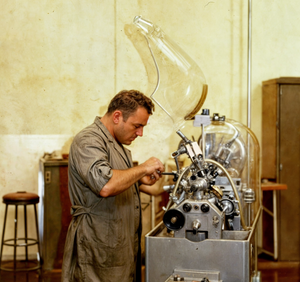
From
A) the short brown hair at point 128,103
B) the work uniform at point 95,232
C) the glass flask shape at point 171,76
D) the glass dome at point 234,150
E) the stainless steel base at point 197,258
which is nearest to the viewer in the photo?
the stainless steel base at point 197,258

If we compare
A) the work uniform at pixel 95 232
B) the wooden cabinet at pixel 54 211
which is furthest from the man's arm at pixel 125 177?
the wooden cabinet at pixel 54 211

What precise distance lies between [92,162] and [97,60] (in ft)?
8.51

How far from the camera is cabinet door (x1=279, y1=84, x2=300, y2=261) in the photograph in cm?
430

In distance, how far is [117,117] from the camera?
231 cm

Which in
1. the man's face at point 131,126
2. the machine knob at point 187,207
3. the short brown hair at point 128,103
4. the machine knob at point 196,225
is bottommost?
the machine knob at point 196,225

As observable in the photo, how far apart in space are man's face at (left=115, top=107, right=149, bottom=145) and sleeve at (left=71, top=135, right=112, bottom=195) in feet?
0.54

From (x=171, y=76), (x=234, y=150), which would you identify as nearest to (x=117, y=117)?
(x=171, y=76)

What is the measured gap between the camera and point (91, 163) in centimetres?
200

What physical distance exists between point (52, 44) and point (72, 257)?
2687 millimetres

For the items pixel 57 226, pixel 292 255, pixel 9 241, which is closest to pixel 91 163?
pixel 57 226

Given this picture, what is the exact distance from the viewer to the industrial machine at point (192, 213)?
1.80 metres

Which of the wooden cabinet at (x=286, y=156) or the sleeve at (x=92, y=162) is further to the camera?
the wooden cabinet at (x=286, y=156)

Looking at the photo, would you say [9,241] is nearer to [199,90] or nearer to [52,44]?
[52,44]

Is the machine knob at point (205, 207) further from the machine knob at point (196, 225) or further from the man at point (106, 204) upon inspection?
the man at point (106, 204)
